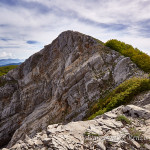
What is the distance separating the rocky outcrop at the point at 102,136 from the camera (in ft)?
21.1

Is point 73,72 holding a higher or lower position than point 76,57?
lower

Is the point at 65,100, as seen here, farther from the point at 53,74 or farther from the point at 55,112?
the point at 53,74

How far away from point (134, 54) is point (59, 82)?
19.0 metres

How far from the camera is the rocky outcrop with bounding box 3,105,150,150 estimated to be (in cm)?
643

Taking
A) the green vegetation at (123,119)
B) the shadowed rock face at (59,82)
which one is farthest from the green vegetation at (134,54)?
the green vegetation at (123,119)

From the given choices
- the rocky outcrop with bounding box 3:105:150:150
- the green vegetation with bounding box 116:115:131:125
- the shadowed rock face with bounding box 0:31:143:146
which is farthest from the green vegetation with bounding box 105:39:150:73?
the green vegetation with bounding box 116:115:131:125

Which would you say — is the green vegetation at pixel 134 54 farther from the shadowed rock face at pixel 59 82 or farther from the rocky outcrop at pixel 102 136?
the rocky outcrop at pixel 102 136

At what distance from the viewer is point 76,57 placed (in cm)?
2952

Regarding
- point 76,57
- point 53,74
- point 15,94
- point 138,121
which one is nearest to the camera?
point 138,121

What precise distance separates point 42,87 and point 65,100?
14.2 meters

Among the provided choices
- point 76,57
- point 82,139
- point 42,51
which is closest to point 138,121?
point 82,139

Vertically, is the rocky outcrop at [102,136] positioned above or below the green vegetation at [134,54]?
below

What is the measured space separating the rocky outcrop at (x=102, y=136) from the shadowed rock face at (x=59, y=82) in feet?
36.5

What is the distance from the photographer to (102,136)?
7250mm
